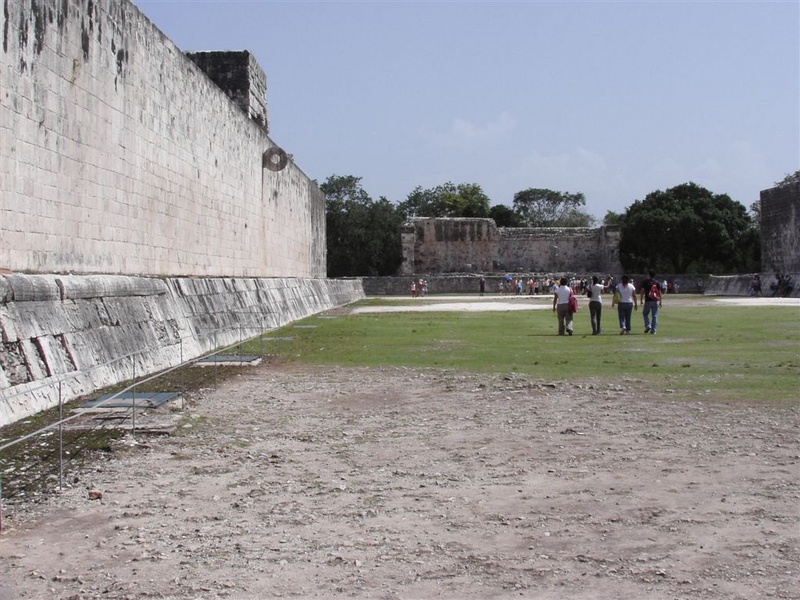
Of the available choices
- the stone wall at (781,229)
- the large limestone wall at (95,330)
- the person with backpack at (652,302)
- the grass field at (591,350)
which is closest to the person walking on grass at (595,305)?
the grass field at (591,350)

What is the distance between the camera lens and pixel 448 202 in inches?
3007

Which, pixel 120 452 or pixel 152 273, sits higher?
pixel 152 273

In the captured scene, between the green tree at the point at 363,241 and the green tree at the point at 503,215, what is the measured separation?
50.7 ft

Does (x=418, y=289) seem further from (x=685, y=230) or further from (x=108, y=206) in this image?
(x=108, y=206)

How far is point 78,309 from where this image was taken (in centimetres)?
813

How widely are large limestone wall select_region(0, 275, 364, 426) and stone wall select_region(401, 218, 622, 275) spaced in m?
42.2

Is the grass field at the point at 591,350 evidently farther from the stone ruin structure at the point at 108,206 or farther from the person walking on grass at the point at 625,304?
the stone ruin structure at the point at 108,206

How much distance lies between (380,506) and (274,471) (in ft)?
3.21

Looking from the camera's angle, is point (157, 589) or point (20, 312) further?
point (20, 312)

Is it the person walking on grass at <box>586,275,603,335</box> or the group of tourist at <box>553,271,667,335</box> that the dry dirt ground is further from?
the person walking on grass at <box>586,275,603,335</box>

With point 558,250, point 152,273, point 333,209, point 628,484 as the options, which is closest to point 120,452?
point 628,484

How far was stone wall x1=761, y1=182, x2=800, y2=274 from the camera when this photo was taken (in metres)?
38.8

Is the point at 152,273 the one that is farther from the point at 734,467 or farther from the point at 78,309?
the point at 734,467

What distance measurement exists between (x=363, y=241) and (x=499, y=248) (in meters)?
8.88
